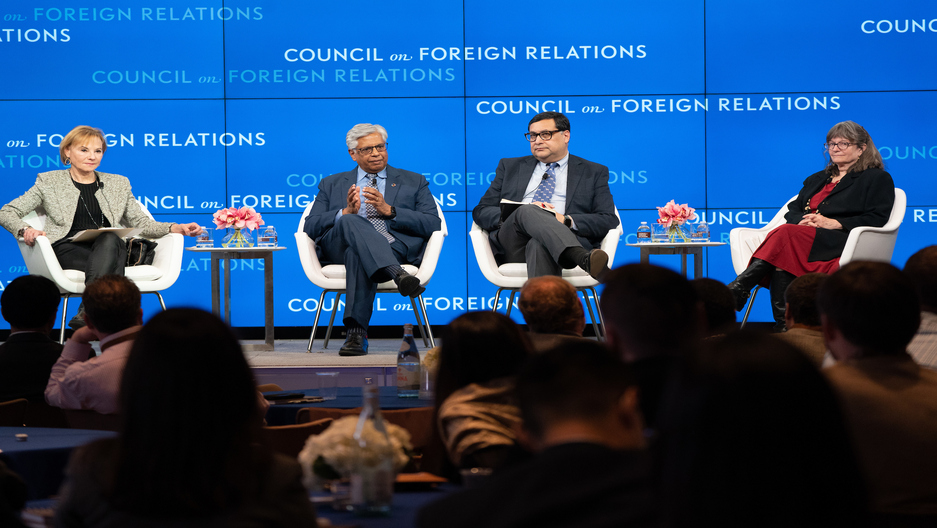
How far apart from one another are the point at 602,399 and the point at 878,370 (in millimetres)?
728

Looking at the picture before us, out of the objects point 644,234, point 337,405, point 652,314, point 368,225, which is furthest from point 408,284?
point 652,314

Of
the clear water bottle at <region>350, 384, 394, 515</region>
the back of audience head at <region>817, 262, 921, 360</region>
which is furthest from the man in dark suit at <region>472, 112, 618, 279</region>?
the clear water bottle at <region>350, 384, 394, 515</region>

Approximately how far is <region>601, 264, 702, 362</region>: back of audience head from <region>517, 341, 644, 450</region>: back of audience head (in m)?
0.62

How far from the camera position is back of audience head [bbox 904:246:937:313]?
2.20 m

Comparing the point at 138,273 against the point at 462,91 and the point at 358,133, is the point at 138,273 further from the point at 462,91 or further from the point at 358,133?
the point at 462,91

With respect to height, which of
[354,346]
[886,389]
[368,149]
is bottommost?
[354,346]

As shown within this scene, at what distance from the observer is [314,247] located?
5.25 metres

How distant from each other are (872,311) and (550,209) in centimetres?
362

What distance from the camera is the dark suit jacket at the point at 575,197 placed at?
17.0 feet

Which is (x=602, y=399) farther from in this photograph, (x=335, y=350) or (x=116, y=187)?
(x=116, y=187)

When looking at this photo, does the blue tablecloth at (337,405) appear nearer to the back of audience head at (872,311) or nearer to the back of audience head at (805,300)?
the back of audience head at (805,300)

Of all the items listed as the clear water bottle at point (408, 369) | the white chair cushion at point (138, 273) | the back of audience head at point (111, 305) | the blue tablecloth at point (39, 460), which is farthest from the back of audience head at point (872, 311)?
the white chair cushion at point (138, 273)

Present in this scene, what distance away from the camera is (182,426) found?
1016 millimetres

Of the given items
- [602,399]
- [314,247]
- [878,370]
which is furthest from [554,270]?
[602,399]
